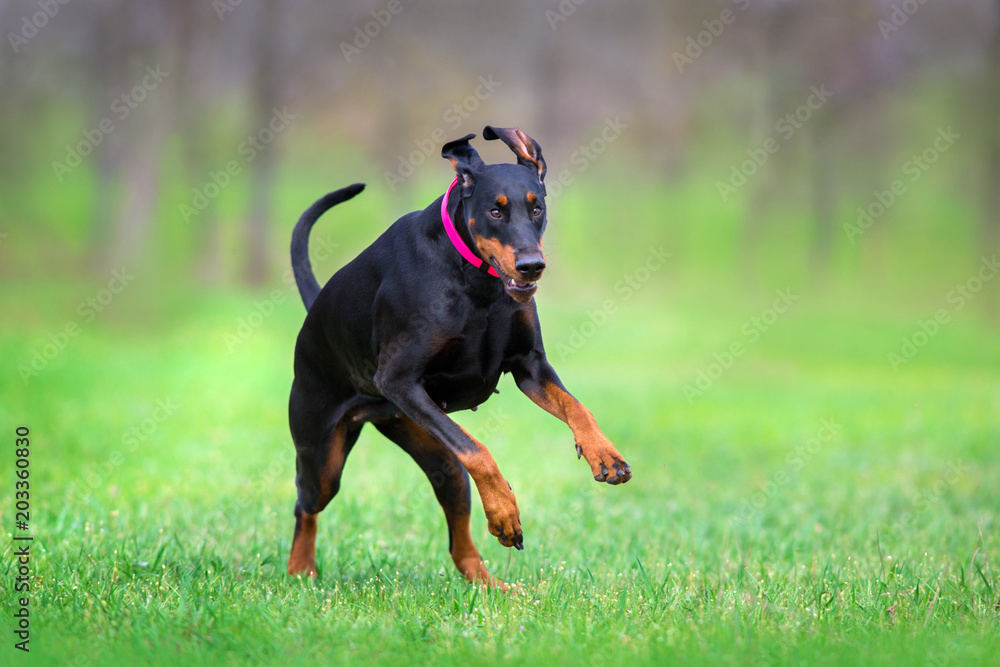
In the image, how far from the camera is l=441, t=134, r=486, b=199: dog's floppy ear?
12.0 ft

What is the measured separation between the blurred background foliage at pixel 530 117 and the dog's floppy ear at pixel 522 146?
16153mm

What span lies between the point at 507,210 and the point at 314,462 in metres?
1.64

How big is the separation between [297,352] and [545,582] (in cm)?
154

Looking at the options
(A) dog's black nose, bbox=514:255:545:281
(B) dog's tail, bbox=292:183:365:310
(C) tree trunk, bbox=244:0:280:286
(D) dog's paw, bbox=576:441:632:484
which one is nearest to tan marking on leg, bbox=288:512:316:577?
(B) dog's tail, bbox=292:183:365:310

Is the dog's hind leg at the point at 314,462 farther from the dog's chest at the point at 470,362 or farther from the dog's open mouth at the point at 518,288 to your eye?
the dog's open mouth at the point at 518,288

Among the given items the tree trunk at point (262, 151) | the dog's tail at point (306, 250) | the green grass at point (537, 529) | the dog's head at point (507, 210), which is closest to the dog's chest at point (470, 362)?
the dog's head at point (507, 210)

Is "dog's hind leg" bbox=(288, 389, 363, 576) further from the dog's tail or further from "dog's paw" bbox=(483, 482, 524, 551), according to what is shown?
"dog's paw" bbox=(483, 482, 524, 551)

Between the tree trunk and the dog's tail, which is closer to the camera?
the dog's tail

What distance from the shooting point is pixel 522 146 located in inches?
150

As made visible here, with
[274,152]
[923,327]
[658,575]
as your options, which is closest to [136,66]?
[274,152]

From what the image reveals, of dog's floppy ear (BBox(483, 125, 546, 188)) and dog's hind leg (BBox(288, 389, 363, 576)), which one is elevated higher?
dog's floppy ear (BBox(483, 125, 546, 188))

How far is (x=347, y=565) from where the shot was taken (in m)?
4.67

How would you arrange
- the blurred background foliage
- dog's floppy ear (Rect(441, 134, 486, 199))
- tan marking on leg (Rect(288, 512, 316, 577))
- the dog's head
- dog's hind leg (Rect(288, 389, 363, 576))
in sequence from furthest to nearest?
1. the blurred background foliage
2. tan marking on leg (Rect(288, 512, 316, 577))
3. dog's hind leg (Rect(288, 389, 363, 576))
4. dog's floppy ear (Rect(441, 134, 486, 199))
5. the dog's head

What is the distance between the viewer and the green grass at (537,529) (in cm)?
324
